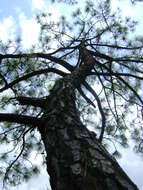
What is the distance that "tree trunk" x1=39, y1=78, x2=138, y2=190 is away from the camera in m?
1.23

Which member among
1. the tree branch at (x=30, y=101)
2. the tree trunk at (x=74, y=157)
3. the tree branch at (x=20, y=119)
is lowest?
the tree trunk at (x=74, y=157)

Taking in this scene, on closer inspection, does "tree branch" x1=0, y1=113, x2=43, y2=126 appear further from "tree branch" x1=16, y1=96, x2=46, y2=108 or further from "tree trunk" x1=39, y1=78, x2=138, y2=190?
"tree branch" x1=16, y1=96, x2=46, y2=108

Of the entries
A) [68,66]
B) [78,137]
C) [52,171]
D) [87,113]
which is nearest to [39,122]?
[78,137]

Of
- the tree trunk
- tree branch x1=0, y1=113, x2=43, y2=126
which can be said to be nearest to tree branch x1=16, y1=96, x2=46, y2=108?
the tree trunk

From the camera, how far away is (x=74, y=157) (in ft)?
4.68

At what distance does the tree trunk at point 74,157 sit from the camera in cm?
123

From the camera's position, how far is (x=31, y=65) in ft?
11.8

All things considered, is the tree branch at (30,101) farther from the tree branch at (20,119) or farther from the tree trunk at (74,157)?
the tree branch at (20,119)

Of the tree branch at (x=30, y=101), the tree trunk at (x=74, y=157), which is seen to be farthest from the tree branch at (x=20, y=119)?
the tree branch at (x=30, y=101)

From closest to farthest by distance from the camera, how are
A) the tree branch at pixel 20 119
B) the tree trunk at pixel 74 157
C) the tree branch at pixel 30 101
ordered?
the tree trunk at pixel 74 157
the tree branch at pixel 20 119
the tree branch at pixel 30 101

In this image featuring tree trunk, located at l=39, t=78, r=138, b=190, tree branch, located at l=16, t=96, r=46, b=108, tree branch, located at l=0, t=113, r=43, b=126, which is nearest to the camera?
tree trunk, located at l=39, t=78, r=138, b=190

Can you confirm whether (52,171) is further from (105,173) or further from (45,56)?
(45,56)

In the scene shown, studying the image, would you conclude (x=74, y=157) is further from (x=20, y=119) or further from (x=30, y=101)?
(x=30, y=101)

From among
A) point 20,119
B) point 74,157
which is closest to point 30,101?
point 20,119
